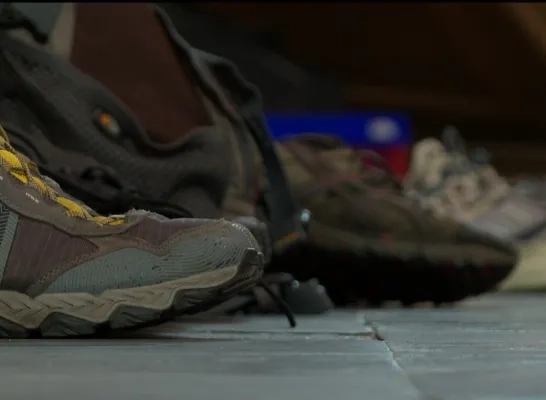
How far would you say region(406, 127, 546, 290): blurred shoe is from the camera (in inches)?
57.7

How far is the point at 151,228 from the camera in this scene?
57 cm

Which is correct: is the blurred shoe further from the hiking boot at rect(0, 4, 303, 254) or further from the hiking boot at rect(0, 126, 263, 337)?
the hiking boot at rect(0, 126, 263, 337)

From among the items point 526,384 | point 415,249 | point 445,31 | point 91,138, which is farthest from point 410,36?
point 526,384

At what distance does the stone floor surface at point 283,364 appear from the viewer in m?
0.38

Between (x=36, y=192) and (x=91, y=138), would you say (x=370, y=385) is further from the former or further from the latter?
(x=91, y=138)

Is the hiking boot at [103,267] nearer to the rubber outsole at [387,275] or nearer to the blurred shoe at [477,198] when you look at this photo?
the rubber outsole at [387,275]

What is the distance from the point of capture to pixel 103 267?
22.0 inches

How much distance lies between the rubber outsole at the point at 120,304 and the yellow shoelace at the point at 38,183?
0.17 ft

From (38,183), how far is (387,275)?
525mm

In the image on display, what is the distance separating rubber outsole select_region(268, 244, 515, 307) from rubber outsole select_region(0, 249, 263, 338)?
1.43 feet

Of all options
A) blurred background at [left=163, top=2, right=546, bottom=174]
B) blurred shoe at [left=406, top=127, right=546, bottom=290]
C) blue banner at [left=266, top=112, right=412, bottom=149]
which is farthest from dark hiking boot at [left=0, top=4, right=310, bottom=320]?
blurred background at [left=163, top=2, right=546, bottom=174]

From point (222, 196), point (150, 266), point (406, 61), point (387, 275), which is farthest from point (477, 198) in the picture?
point (406, 61)

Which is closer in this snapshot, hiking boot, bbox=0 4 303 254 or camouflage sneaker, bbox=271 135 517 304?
hiking boot, bbox=0 4 303 254

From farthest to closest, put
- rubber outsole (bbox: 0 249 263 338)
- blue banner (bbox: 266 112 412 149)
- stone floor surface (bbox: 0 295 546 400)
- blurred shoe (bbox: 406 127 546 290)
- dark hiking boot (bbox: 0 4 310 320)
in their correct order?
blue banner (bbox: 266 112 412 149)
blurred shoe (bbox: 406 127 546 290)
dark hiking boot (bbox: 0 4 310 320)
rubber outsole (bbox: 0 249 263 338)
stone floor surface (bbox: 0 295 546 400)
